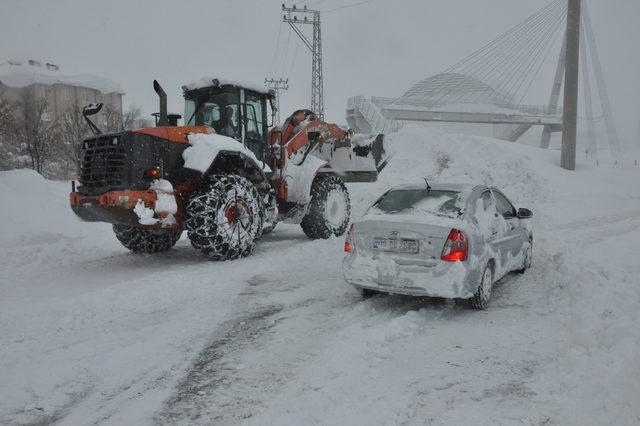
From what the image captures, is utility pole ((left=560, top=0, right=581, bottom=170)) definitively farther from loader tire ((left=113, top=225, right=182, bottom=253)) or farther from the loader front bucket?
loader tire ((left=113, top=225, right=182, bottom=253))

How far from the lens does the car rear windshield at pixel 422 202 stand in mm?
5500

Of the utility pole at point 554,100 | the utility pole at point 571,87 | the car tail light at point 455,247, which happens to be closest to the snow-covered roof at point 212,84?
the car tail light at point 455,247

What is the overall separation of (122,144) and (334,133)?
5.28 metres

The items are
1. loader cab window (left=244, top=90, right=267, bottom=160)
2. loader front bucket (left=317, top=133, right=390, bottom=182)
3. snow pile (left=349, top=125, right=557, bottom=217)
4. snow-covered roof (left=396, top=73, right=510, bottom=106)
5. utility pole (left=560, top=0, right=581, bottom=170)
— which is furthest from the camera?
snow-covered roof (left=396, top=73, right=510, bottom=106)

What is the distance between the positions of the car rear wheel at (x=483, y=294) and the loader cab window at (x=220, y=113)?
207 inches

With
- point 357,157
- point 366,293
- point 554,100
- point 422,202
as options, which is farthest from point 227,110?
point 554,100

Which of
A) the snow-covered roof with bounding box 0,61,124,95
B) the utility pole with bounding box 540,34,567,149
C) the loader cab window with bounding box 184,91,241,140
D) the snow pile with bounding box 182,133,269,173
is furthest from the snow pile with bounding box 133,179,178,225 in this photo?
the snow-covered roof with bounding box 0,61,124,95

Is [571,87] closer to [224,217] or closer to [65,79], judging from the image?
[224,217]

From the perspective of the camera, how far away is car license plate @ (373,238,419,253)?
5.10 metres

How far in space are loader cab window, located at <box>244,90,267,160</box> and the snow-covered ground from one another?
2267 millimetres

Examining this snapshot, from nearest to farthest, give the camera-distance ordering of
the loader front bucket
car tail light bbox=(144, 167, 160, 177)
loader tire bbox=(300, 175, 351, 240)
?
1. car tail light bbox=(144, 167, 160, 177)
2. loader tire bbox=(300, 175, 351, 240)
3. the loader front bucket

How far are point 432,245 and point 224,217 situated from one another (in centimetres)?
373

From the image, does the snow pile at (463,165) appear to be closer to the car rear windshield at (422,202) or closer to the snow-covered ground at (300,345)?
the snow-covered ground at (300,345)

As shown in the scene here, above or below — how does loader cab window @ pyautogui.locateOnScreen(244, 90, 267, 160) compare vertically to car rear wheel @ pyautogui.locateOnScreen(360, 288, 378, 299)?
above
